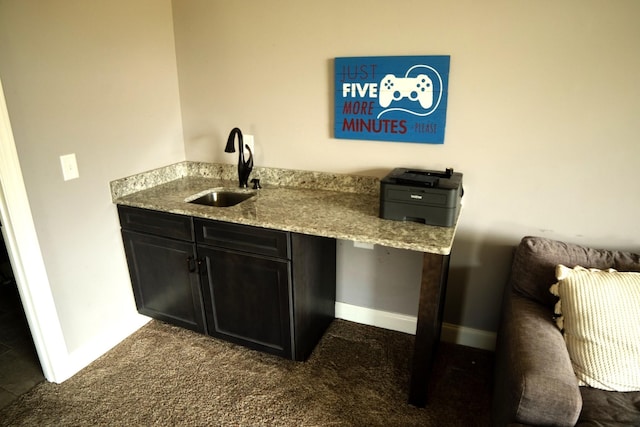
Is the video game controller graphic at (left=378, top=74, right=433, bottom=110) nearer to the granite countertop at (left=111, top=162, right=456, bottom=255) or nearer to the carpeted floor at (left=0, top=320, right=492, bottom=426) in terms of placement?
the granite countertop at (left=111, top=162, right=456, bottom=255)

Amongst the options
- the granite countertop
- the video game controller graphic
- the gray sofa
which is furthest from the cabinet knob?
the gray sofa

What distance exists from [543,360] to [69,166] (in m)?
2.20

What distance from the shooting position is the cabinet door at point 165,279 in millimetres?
2115

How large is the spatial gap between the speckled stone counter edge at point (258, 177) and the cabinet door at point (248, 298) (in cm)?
62

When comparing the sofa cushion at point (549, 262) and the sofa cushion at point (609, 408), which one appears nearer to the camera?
the sofa cushion at point (609, 408)

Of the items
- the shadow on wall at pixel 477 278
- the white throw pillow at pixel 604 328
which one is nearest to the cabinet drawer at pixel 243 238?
the shadow on wall at pixel 477 278

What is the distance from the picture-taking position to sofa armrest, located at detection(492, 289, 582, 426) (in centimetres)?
123

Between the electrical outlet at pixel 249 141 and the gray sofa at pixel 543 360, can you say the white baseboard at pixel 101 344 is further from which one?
the gray sofa at pixel 543 360

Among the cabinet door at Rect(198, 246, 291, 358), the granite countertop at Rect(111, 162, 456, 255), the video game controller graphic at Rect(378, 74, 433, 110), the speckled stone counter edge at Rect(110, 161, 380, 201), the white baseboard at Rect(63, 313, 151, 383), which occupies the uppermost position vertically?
the video game controller graphic at Rect(378, 74, 433, 110)

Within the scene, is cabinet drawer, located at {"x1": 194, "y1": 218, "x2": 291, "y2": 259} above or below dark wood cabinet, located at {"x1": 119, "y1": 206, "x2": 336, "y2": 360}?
above

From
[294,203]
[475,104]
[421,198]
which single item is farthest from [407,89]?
[294,203]

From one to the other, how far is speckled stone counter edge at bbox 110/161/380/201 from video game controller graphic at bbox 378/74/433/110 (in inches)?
17.5

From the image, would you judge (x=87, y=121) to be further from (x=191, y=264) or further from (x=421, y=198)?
(x=421, y=198)

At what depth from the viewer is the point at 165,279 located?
222cm
